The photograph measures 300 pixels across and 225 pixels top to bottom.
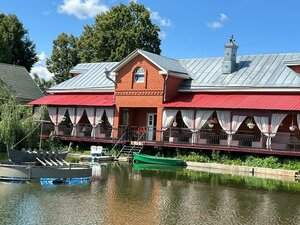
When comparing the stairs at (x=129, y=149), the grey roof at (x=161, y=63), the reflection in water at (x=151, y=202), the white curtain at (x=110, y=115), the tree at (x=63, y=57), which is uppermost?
the tree at (x=63, y=57)

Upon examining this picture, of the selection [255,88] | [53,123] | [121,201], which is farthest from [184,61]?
[121,201]

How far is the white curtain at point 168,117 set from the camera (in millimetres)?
33934

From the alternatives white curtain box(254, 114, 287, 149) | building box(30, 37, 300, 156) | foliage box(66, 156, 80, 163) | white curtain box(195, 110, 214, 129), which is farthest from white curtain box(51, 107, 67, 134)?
white curtain box(254, 114, 287, 149)

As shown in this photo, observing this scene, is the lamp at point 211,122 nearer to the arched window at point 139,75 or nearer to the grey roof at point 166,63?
the grey roof at point 166,63

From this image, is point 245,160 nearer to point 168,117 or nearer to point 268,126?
point 268,126

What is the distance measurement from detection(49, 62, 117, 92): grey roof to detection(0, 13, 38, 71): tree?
1402cm

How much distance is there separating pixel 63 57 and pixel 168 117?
117 ft

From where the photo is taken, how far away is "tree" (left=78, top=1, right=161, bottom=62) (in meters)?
56.7

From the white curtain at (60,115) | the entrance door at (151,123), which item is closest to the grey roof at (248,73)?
the entrance door at (151,123)

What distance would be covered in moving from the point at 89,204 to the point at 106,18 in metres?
46.7

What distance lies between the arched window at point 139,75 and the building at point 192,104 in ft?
0.21

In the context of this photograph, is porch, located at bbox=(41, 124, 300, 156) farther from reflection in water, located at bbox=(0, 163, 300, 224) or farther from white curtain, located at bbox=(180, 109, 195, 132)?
reflection in water, located at bbox=(0, 163, 300, 224)

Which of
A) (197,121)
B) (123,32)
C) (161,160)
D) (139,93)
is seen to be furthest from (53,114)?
(123,32)

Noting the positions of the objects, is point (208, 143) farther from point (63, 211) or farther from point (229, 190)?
point (63, 211)
